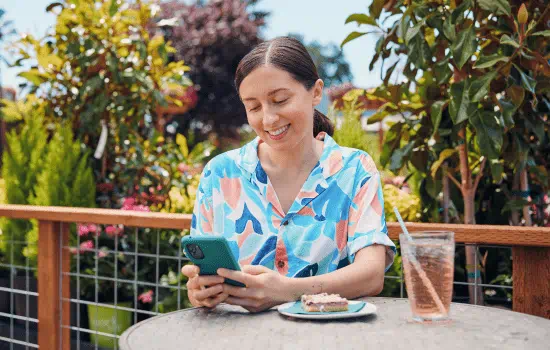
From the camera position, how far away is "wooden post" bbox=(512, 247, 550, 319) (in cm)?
187

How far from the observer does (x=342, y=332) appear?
1.23 metres

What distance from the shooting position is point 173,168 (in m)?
3.98

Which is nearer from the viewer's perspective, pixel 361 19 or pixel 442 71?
pixel 442 71

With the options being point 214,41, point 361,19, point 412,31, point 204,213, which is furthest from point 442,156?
point 214,41

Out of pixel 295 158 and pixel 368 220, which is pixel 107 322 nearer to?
pixel 295 158

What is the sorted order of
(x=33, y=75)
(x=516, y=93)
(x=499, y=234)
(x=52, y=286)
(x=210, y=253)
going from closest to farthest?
1. (x=210, y=253)
2. (x=499, y=234)
3. (x=516, y=93)
4. (x=52, y=286)
5. (x=33, y=75)

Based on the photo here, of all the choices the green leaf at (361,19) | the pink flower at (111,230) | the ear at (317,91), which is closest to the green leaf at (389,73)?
the green leaf at (361,19)

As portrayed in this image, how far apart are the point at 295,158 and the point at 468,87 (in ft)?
2.90

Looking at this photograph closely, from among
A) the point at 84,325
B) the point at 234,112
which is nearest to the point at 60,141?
the point at 84,325

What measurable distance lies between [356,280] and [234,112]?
12.4 metres

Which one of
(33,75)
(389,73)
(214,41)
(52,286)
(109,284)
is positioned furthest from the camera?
(214,41)

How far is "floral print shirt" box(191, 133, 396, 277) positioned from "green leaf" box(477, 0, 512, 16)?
2.80 ft

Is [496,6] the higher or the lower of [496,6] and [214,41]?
the lower

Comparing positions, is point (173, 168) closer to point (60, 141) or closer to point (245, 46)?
point (60, 141)
